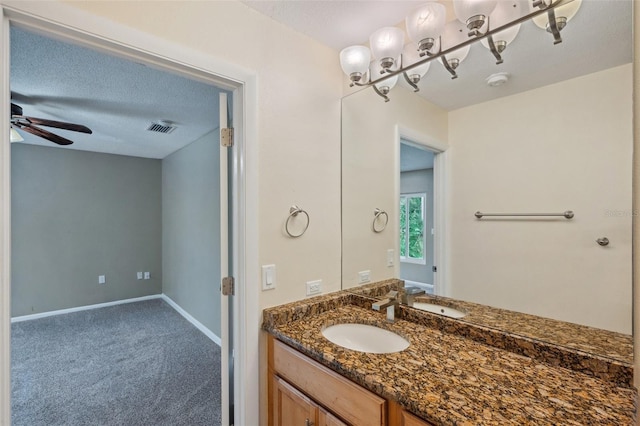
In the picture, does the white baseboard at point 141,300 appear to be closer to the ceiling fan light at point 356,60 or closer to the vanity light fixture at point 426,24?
the ceiling fan light at point 356,60

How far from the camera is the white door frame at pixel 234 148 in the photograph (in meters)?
0.93

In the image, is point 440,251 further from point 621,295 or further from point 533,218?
point 621,295

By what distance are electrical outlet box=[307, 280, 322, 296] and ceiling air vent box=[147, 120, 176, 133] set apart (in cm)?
257

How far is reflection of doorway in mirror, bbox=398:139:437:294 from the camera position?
1525mm

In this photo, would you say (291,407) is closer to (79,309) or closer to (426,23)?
(426,23)

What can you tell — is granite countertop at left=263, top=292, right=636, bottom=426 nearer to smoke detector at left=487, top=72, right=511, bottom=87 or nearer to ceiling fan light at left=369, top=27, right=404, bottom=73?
smoke detector at left=487, top=72, right=511, bottom=87

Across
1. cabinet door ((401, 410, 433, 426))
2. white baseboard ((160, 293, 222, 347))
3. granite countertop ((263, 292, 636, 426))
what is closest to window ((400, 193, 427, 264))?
granite countertop ((263, 292, 636, 426))

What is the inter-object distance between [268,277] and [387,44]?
1296 millimetres

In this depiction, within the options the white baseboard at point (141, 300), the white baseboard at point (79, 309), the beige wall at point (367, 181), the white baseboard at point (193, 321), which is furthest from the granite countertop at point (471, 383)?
the white baseboard at point (79, 309)

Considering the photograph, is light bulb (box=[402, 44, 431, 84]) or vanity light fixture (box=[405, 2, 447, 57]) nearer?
vanity light fixture (box=[405, 2, 447, 57])

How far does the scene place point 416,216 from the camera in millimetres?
1608

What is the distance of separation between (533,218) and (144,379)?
3.05 m

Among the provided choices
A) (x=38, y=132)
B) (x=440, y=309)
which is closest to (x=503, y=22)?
(x=440, y=309)

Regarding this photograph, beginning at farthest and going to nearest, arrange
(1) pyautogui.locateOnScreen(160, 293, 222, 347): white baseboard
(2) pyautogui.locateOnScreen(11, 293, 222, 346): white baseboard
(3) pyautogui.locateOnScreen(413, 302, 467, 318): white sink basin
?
(2) pyautogui.locateOnScreen(11, 293, 222, 346): white baseboard
(1) pyautogui.locateOnScreen(160, 293, 222, 347): white baseboard
(3) pyautogui.locateOnScreen(413, 302, 467, 318): white sink basin
